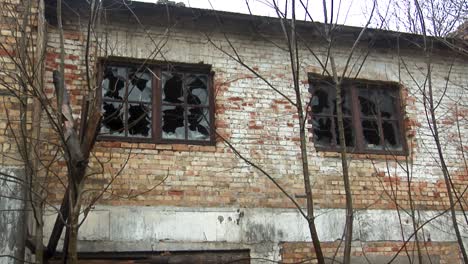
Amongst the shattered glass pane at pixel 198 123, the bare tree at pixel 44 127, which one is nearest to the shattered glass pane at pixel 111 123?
the bare tree at pixel 44 127

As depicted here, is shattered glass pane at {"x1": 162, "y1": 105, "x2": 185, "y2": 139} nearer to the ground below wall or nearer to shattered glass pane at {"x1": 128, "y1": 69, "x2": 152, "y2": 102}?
shattered glass pane at {"x1": 128, "y1": 69, "x2": 152, "y2": 102}

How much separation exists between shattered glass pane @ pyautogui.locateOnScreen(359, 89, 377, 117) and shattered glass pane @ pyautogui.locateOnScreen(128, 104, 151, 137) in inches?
127

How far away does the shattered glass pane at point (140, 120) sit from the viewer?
7.00m

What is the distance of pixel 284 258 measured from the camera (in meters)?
6.84

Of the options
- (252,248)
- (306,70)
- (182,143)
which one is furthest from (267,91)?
(252,248)

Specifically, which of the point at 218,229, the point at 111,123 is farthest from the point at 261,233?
the point at 111,123

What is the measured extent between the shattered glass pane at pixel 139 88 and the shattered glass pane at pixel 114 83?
0.35 ft

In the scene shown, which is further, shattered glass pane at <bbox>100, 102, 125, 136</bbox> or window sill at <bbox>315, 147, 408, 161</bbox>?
window sill at <bbox>315, 147, 408, 161</bbox>

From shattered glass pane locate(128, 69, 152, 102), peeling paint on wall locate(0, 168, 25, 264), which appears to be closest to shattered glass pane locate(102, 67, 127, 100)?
shattered glass pane locate(128, 69, 152, 102)

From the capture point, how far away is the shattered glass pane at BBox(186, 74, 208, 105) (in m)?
7.41

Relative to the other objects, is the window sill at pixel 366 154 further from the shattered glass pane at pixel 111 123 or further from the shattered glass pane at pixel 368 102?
the shattered glass pane at pixel 111 123

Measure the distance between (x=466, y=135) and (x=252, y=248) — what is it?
398 centimetres

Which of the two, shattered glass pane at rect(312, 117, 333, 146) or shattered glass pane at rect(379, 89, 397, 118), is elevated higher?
shattered glass pane at rect(379, 89, 397, 118)

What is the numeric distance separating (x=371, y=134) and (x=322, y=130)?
30.8 inches
